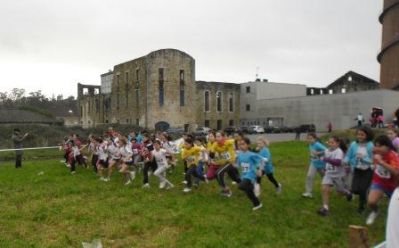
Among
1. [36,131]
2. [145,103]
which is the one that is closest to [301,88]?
[145,103]

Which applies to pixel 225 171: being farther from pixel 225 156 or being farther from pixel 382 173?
pixel 382 173

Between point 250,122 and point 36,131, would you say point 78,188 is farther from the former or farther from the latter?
point 250,122

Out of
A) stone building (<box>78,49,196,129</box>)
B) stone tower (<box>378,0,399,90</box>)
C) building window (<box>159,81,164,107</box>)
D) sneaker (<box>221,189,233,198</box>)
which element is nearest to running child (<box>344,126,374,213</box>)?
sneaker (<box>221,189,233,198</box>)

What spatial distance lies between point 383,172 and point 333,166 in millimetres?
1962

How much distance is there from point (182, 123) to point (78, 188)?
46.9m

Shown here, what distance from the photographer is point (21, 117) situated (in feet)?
153

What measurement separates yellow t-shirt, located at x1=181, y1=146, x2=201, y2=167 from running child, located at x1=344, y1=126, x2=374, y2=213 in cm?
439

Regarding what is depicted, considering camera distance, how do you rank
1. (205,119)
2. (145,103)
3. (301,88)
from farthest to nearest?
(301,88) → (205,119) → (145,103)

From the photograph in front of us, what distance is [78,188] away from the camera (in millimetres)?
14047

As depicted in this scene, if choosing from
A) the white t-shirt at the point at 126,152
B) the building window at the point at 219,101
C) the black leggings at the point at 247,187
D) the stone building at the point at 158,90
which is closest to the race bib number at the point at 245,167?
the black leggings at the point at 247,187

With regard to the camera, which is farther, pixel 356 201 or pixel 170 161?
pixel 170 161

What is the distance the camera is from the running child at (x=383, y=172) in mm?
6961

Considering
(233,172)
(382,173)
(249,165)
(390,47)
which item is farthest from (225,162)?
(390,47)

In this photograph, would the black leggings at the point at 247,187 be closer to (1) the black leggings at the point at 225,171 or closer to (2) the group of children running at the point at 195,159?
(2) the group of children running at the point at 195,159
